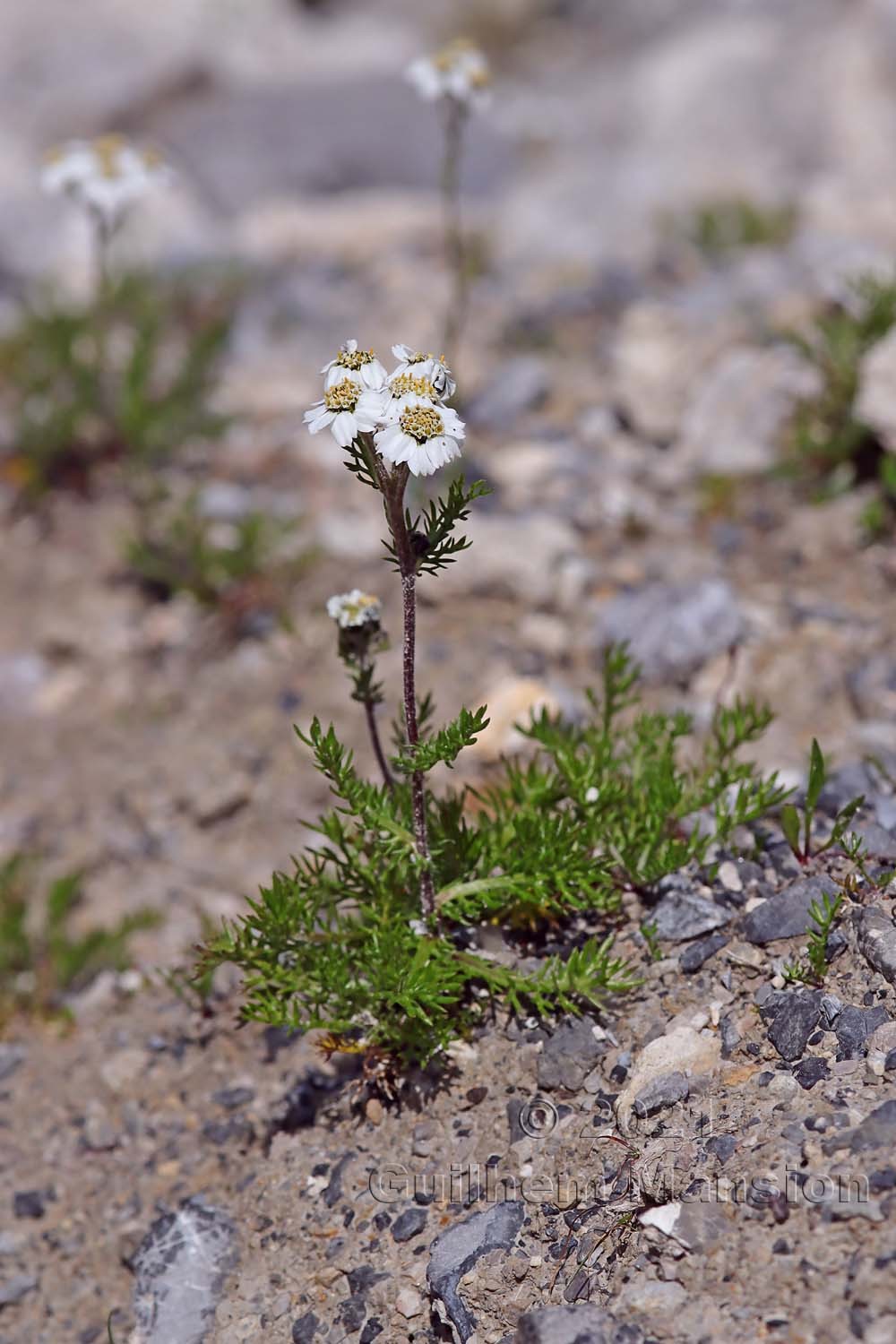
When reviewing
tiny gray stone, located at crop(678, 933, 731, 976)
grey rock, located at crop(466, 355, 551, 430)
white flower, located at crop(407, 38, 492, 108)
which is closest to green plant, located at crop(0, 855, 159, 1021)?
tiny gray stone, located at crop(678, 933, 731, 976)

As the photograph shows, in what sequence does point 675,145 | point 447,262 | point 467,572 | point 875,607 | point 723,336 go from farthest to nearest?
point 675,145 → point 447,262 → point 723,336 → point 467,572 → point 875,607

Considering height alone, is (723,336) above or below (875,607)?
above

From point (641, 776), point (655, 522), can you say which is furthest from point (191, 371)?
point (641, 776)

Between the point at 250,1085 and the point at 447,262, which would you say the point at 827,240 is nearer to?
the point at 447,262

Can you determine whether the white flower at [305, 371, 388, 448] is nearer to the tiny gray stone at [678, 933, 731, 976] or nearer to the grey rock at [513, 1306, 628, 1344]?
the tiny gray stone at [678, 933, 731, 976]

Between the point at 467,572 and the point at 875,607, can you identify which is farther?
the point at 467,572

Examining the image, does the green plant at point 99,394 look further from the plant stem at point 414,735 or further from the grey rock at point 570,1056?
the grey rock at point 570,1056
